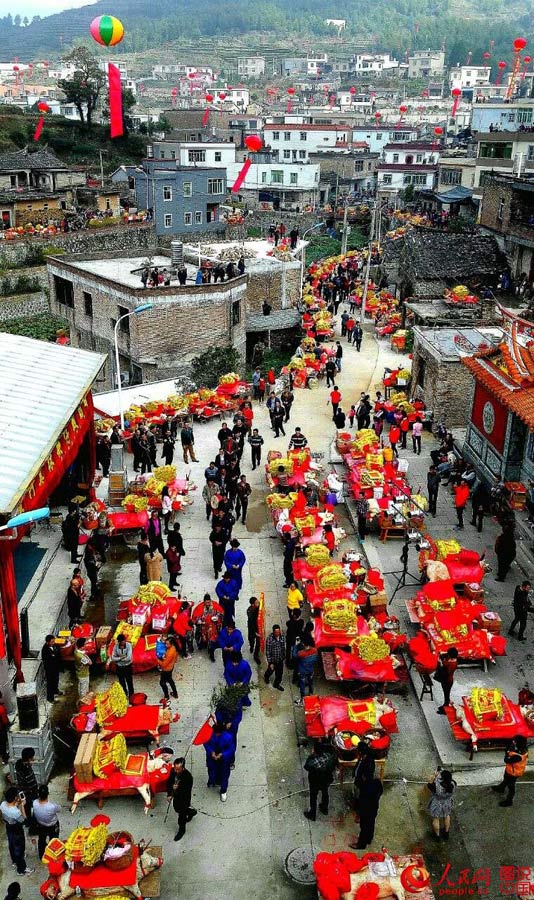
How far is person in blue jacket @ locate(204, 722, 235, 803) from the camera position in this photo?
33.2ft

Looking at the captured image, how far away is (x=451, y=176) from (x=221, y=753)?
61.4 meters

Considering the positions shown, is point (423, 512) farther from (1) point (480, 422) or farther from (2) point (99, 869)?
(2) point (99, 869)

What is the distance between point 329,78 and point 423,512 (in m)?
173

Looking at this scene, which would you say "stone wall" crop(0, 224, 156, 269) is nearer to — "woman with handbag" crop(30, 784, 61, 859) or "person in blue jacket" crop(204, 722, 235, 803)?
"person in blue jacket" crop(204, 722, 235, 803)

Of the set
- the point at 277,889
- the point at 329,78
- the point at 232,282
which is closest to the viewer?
the point at 277,889

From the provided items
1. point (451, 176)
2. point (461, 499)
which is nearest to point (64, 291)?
point (461, 499)

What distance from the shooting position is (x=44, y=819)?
9.29 meters

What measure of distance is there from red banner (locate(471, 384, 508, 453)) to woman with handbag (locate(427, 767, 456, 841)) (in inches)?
384

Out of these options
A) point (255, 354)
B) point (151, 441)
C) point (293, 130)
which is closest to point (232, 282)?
point (255, 354)

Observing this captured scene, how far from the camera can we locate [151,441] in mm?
Answer: 20562

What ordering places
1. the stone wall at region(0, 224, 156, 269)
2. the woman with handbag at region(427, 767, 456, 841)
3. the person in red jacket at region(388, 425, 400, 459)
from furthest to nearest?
the stone wall at region(0, 224, 156, 269), the person in red jacket at region(388, 425, 400, 459), the woman with handbag at region(427, 767, 456, 841)

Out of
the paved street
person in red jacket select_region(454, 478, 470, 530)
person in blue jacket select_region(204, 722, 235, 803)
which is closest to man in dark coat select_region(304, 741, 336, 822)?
the paved street

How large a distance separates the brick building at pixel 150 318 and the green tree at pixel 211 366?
37 cm

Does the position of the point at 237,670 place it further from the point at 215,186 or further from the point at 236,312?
the point at 215,186
